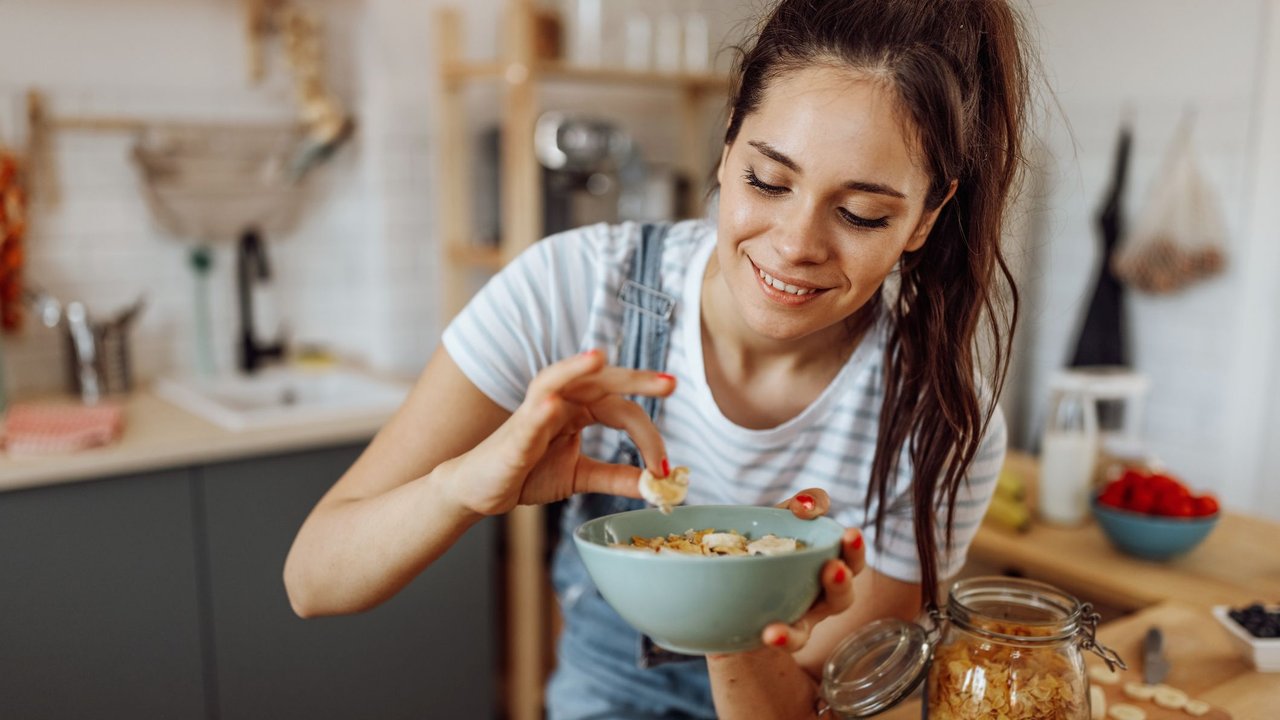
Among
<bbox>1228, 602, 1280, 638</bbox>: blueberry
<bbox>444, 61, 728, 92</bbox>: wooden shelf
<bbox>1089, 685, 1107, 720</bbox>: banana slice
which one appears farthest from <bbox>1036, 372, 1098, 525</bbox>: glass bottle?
<bbox>444, 61, 728, 92</bbox>: wooden shelf

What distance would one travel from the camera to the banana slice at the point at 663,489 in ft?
2.68

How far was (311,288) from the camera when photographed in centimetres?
286

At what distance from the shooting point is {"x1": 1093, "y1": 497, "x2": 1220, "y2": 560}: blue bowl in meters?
1.63

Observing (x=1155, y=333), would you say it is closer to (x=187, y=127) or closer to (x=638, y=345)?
(x=638, y=345)

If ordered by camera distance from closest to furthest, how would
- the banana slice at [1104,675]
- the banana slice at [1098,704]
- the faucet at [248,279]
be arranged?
1. the banana slice at [1098,704]
2. the banana slice at [1104,675]
3. the faucet at [248,279]

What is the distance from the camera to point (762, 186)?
0.93m

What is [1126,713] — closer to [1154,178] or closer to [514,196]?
[514,196]

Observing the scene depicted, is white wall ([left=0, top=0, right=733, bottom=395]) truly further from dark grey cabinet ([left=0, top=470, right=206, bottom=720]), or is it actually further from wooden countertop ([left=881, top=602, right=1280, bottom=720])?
wooden countertop ([left=881, top=602, right=1280, bottom=720])

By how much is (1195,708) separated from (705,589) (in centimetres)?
69

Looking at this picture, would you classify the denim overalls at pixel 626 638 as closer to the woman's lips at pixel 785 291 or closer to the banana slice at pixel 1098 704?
the woman's lips at pixel 785 291

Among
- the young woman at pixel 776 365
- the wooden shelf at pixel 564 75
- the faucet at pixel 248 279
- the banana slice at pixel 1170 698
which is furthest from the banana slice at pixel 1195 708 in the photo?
the faucet at pixel 248 279

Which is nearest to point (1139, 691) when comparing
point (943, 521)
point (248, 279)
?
point (943, 521)

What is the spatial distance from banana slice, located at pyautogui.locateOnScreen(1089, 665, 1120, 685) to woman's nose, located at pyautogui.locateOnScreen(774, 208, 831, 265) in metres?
0.61

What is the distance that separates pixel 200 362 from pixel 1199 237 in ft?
8.38
